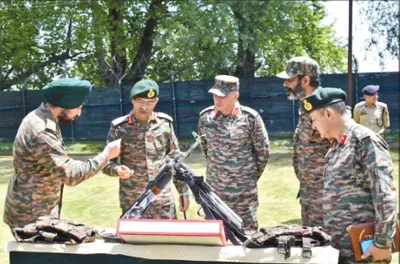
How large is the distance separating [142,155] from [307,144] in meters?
1.32

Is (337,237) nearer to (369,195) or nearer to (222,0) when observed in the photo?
(369,195)

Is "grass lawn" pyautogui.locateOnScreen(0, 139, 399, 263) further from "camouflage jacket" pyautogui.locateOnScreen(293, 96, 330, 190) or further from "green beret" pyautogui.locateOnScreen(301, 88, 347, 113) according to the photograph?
"green beret" pyautogui.locateOnScreen(301, 88, 347, 113)

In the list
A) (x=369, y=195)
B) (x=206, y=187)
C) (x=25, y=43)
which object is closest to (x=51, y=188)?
(x=206, y=187)

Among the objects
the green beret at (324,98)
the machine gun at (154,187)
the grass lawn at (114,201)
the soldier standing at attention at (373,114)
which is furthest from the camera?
the soldier standing at attention at (373,114)

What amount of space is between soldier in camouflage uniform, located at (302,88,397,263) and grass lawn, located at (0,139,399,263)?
2657mm

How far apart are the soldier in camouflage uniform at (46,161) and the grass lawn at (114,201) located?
1.81 meters

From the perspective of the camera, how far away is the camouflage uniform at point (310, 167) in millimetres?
4457

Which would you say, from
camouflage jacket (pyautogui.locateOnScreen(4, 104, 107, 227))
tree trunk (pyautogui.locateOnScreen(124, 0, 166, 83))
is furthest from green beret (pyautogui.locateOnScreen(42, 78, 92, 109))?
tree trunk (pyautogui.locateOnScreen(124, 0, 166, 83))

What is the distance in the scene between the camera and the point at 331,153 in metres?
3.08

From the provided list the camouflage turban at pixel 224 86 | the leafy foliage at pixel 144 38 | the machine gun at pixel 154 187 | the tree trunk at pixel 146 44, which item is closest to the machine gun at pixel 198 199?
the machine gun at pixel 154 187

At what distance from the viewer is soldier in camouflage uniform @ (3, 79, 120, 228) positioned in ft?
11.2

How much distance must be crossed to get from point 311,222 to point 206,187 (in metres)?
1.63

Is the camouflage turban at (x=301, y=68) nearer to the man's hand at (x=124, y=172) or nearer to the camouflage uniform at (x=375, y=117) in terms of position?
the man's hand at (x=124, y=172)

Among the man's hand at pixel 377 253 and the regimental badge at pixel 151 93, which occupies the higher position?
the regimental badge at pixel 151 93
